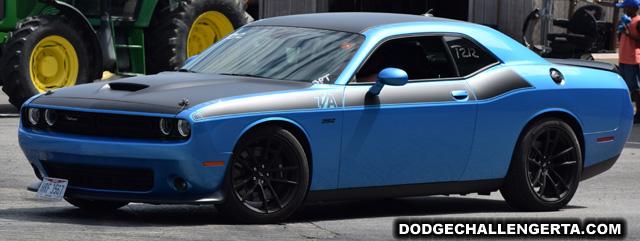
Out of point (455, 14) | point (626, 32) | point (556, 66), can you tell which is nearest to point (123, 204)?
point (556, 66)

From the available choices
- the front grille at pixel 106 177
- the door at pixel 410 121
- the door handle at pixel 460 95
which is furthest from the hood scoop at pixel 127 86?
the door handle at pixel 460 95

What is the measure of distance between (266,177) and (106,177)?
0.92 meters

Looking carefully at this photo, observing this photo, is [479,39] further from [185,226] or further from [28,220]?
[28,220]

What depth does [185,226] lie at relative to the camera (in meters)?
7.77

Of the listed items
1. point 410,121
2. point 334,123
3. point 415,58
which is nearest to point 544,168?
point 415,58

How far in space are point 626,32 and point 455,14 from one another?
7.11m

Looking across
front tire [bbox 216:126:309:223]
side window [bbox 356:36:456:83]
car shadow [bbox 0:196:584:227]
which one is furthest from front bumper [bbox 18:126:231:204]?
side window [bbox 356:36:456:83]

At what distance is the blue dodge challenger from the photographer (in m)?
7.53

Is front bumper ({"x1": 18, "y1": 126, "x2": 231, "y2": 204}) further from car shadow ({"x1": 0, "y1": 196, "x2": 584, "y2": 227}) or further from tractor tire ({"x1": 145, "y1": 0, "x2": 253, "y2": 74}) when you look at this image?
tractor tire ({"x1": 145, "y1": 0, "x2": 253, "y2": 74})

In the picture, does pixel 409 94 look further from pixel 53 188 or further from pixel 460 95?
pixel 53 188

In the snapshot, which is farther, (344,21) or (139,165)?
(344,21)

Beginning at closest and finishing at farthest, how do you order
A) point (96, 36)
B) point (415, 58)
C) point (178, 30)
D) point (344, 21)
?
point (415, 58) → point (344, 21) → point (96, 36) → point (178, 30)

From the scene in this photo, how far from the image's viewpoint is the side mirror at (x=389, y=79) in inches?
317

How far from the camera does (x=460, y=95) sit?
28.2 ft
